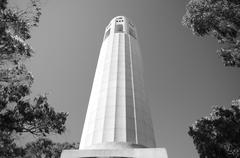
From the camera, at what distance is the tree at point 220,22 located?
11195 millimetres

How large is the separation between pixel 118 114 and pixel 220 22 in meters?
11.0

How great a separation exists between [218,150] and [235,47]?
599cm

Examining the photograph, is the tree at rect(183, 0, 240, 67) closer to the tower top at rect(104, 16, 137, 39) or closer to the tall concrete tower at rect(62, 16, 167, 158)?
the tall concrete tower at rect(62, 16, 167, 158)

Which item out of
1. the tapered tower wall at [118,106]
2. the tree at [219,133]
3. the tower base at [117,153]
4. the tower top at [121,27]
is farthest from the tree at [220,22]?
the tower top at [121,27]

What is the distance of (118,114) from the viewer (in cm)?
1862

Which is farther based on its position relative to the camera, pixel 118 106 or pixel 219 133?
pixel 118 106

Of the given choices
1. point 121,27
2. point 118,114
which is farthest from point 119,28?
point 118,114

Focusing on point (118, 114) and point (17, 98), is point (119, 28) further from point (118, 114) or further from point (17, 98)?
point (17, 98)

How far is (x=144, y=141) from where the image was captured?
57.7 feet

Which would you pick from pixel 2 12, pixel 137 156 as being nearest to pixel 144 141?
pixel 137 156

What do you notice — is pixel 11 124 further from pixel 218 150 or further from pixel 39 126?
pixel 218 150

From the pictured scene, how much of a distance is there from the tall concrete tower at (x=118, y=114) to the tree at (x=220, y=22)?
294 inches

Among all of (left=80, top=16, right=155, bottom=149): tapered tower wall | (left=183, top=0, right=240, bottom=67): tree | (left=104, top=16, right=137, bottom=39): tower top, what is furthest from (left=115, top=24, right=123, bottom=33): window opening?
(left=183, top=0, right=240, bottom=67): tree

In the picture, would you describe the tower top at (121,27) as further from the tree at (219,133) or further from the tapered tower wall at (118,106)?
the tree at (219,133)
